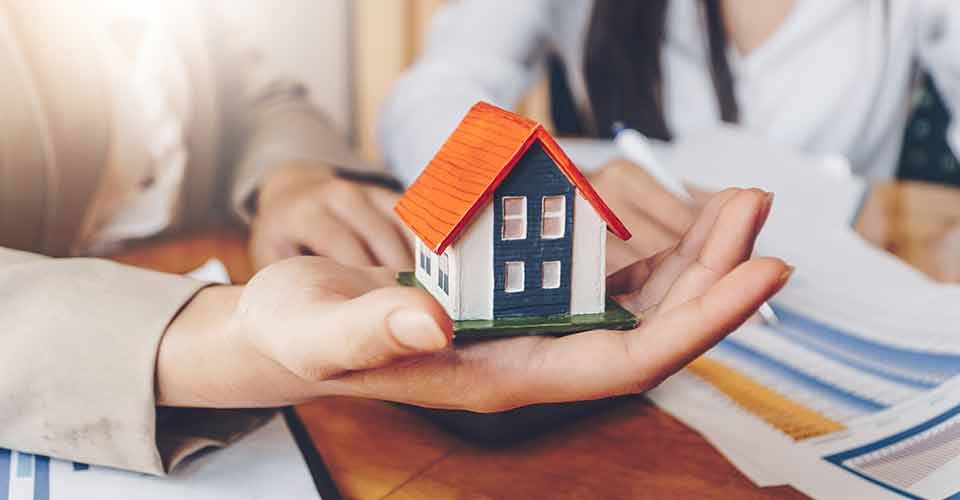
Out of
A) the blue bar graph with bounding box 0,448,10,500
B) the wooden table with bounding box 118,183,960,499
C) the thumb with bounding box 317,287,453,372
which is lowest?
the wooden table with bounding box 118,183,960,499

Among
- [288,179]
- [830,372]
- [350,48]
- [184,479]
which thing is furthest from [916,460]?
[350,48]

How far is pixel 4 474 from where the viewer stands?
336 millimetres

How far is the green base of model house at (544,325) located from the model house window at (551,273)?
0.01 metres

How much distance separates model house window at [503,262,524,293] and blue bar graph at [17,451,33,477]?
0.68ft

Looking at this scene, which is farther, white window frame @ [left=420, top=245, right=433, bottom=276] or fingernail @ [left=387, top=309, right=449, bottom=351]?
white window frame @ [left=420, top=245, right=433, bottom=276]

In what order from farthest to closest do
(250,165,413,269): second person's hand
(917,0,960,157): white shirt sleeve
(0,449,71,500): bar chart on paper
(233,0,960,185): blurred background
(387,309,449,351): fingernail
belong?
(233,0,960,185): blurred background, (917,0,960,157): white shirt sleeve, (250,165,413,269): second person's hand, (0,449,71,500): bar chart on paper, (387,309,449,351): fingernail

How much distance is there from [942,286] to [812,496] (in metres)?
0.27

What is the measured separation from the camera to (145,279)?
1.20 ft

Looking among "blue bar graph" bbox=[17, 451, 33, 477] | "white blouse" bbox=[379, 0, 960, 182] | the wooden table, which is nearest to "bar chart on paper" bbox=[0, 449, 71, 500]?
"blue bar graph" bbox=[17, 451, 33, 477]

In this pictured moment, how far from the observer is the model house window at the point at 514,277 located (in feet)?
0.99

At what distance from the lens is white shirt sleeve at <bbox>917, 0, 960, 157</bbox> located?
2.78 ft

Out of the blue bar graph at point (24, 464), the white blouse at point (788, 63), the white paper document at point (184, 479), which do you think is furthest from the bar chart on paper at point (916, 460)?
the white blouse at point (788, 63)

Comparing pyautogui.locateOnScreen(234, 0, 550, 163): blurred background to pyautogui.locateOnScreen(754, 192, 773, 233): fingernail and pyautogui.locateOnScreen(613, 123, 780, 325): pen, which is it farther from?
pyautogui.locateOnScreen(754, 192, 773, 233): fingernail

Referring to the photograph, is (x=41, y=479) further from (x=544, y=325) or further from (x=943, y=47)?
(x=943, y=47)
